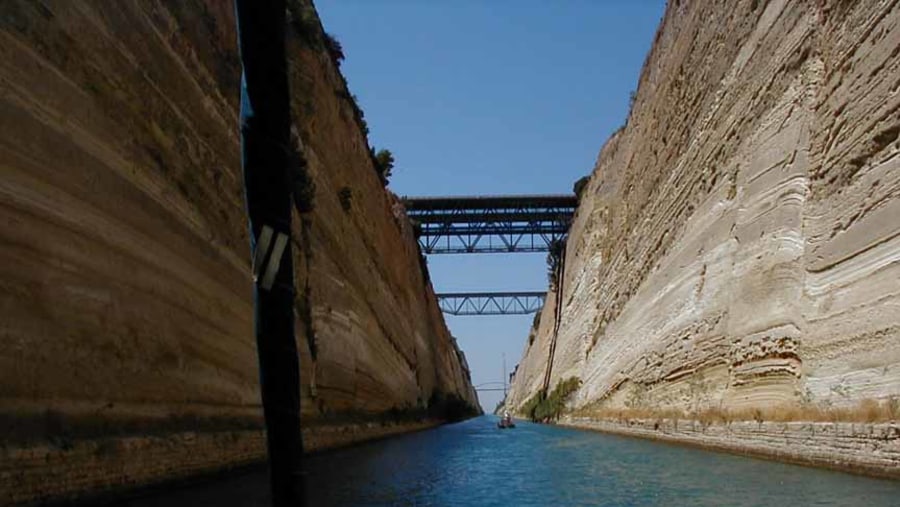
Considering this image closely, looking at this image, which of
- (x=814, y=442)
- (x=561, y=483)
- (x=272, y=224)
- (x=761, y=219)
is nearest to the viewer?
(x=272, y=224)

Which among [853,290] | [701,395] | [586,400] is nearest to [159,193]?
[853,290]

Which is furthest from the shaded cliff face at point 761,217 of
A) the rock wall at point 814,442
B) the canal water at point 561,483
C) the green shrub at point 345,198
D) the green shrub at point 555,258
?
the green shrub at point 555,258

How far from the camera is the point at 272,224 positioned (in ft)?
5.94

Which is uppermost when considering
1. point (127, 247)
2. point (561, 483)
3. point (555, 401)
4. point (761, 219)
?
point (761, 219)

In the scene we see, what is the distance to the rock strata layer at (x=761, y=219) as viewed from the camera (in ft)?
36.8

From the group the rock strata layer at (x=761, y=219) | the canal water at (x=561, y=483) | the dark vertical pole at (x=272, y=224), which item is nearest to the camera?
the dark vertical pole at (x=272, y=224)

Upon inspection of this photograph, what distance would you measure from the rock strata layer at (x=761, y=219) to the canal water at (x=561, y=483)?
141 centimetres

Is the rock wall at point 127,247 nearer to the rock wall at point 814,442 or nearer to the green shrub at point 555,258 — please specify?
the rock wall at point 814,442

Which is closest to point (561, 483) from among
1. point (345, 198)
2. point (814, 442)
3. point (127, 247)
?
point (814, 442)

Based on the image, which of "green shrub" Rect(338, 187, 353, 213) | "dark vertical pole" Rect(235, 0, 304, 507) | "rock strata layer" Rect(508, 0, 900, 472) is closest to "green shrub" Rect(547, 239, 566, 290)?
"rock strata layer" Rect(508, 0, 900, 472)

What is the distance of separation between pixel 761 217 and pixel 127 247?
481 inches

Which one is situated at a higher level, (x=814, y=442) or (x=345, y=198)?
(x=345, y=198)

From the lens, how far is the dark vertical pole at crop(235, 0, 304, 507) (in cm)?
175

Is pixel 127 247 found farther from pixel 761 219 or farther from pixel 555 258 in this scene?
pixel 555 258
